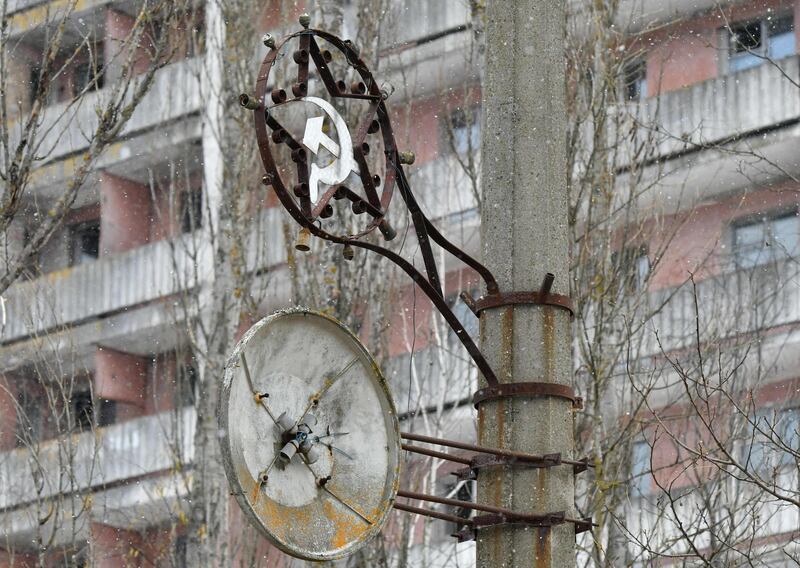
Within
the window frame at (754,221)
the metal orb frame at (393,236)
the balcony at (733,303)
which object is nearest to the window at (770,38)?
the window frame at (754,221)

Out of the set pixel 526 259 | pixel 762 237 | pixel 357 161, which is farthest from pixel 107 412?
pixel 357 161

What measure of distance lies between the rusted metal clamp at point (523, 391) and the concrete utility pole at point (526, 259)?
0.03 m

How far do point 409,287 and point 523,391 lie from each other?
1577cm

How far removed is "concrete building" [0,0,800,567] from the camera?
19422mm

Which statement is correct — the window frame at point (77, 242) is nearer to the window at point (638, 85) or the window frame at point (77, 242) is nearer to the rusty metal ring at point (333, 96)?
the window at point (638, 85)

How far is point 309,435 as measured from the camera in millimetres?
6516

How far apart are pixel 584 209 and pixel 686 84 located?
10.4 feet

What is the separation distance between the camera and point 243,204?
19.7 m

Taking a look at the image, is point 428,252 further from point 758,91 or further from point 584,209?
point 758,91

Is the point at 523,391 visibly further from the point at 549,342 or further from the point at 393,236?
the point at 393,236

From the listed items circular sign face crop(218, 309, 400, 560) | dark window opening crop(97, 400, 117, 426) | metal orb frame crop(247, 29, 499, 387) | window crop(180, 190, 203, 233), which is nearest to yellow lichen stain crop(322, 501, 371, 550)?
circular sign face crop(218, 309, 400, 560)

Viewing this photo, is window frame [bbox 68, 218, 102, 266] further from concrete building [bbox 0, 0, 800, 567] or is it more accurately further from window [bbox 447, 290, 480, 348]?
Result: window [bbox 447, 290, 480, 348]

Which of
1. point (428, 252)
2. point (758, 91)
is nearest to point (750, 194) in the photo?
point (758, 91)

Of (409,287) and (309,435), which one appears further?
(409,287)
